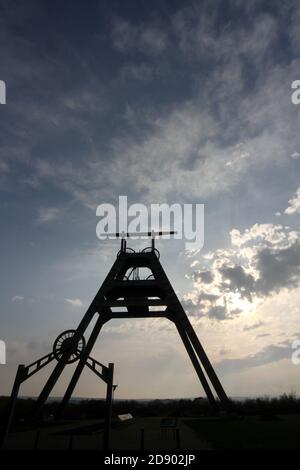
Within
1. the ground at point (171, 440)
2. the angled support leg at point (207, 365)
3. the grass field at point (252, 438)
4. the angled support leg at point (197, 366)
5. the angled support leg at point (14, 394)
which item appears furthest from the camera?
the angled support leg at point (197, 366)

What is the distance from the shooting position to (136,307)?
2334 centimetres

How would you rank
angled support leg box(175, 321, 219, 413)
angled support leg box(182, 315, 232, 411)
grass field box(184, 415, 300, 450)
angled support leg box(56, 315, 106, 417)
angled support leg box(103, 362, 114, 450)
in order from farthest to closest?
angled support leg box(56, 315, 106, 417)
angled support leg box(175, 321, 219, 413)
angled support leg box(182, 315, 232, 411)
angled support leg box(103, 362, 114, 450)
grass field box(184, 415, 300, 450)

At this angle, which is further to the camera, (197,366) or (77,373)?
(77,373)

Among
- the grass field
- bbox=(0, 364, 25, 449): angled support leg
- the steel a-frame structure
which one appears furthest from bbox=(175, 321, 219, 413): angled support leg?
bbox=(0, 364, 25, 449): angled support leg

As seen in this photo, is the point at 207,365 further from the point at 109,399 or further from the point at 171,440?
the point at 109,399

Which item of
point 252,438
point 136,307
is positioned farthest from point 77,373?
point 252,438

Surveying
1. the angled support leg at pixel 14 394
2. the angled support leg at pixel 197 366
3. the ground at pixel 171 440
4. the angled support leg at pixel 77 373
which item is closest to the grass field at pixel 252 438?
the ground at pixel 171 440

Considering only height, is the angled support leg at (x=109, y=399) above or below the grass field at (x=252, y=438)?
above

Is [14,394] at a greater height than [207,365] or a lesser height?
lesser

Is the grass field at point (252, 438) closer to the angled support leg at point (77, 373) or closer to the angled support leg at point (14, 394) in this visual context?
the angled support leg at point (14, 394)

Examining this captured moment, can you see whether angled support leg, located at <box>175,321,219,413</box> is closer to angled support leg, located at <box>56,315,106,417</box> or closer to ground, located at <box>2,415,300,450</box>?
ground, located at <box>2,415,300,450</box>

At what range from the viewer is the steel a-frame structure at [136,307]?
798 inches

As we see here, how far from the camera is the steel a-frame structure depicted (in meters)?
20.3
